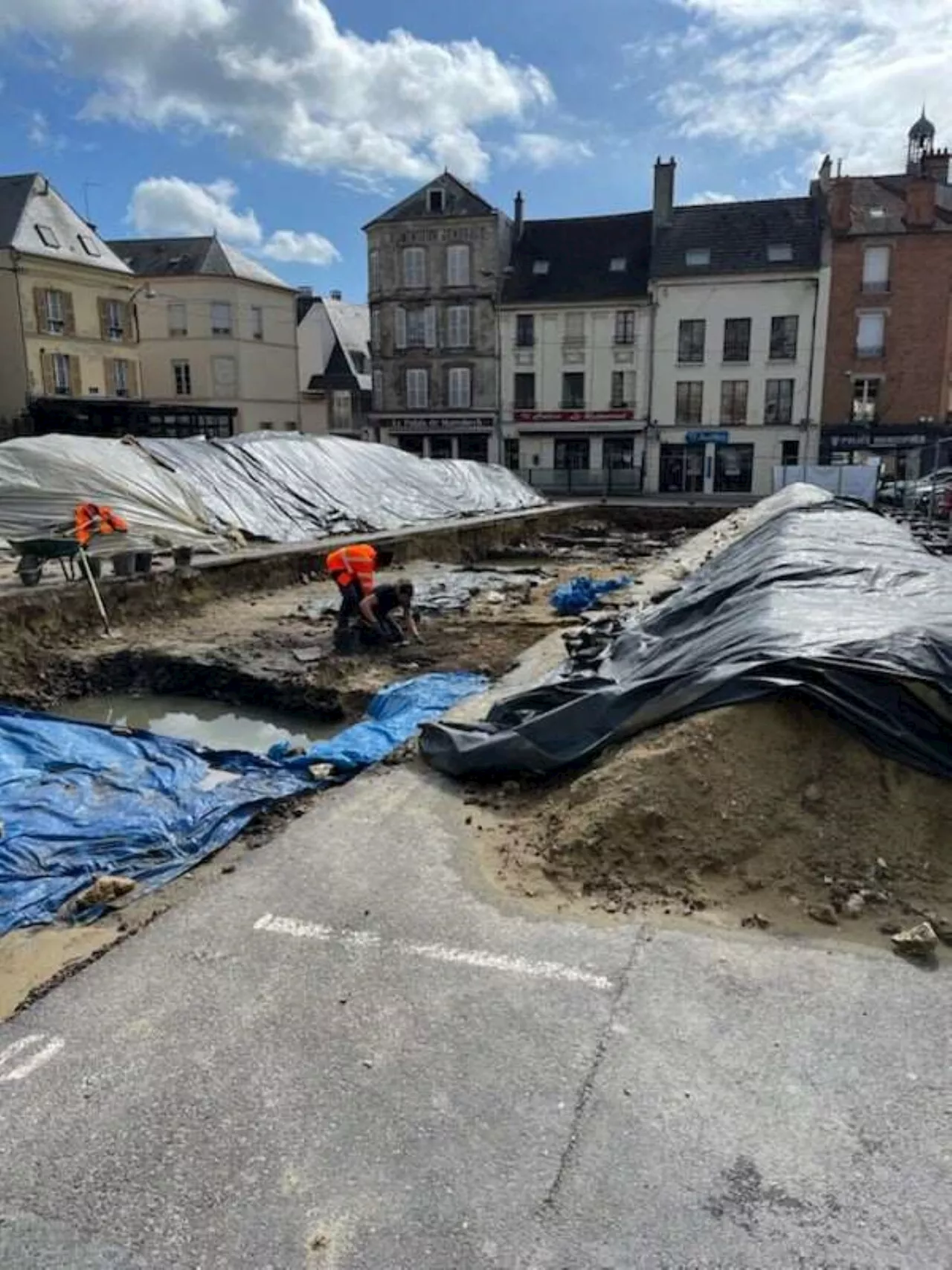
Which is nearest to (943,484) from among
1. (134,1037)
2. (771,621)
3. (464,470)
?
(464,470)

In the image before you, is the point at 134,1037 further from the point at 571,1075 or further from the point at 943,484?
the point at 943,484

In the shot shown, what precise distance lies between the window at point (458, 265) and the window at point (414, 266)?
49.6 inches

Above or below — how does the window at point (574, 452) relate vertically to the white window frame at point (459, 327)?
below

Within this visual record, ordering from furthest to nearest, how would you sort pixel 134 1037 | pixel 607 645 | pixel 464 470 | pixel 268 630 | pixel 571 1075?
pixel 464 470, pixel 268 630, pixel 607 645, pixel 134 1037, pixel 571 1075

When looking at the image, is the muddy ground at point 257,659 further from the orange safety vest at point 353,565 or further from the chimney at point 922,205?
the chimney at point 922,205

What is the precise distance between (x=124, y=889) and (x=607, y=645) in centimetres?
424

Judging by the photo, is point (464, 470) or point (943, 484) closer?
point (943, 484)

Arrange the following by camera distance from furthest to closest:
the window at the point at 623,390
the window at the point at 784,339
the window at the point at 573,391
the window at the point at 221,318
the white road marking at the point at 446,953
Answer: the window at the point at 221,318
the window at the point at 573,391
the window at the point at 623,390
the window at the point at 784,339
the white road marking at the point at 446,953

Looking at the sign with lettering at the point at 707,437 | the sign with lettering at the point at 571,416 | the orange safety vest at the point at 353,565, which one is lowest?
the orange safety vest at the point at 353,565

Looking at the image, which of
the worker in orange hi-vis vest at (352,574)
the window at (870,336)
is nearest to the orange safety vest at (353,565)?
the worker in orange hi-vis vest at (352,574)

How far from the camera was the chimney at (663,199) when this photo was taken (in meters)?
42.0

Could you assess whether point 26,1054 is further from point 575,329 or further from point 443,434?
point 443,434

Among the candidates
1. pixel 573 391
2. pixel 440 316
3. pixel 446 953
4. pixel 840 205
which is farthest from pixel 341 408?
pixel 446 953

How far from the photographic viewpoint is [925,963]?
3.62 meters
